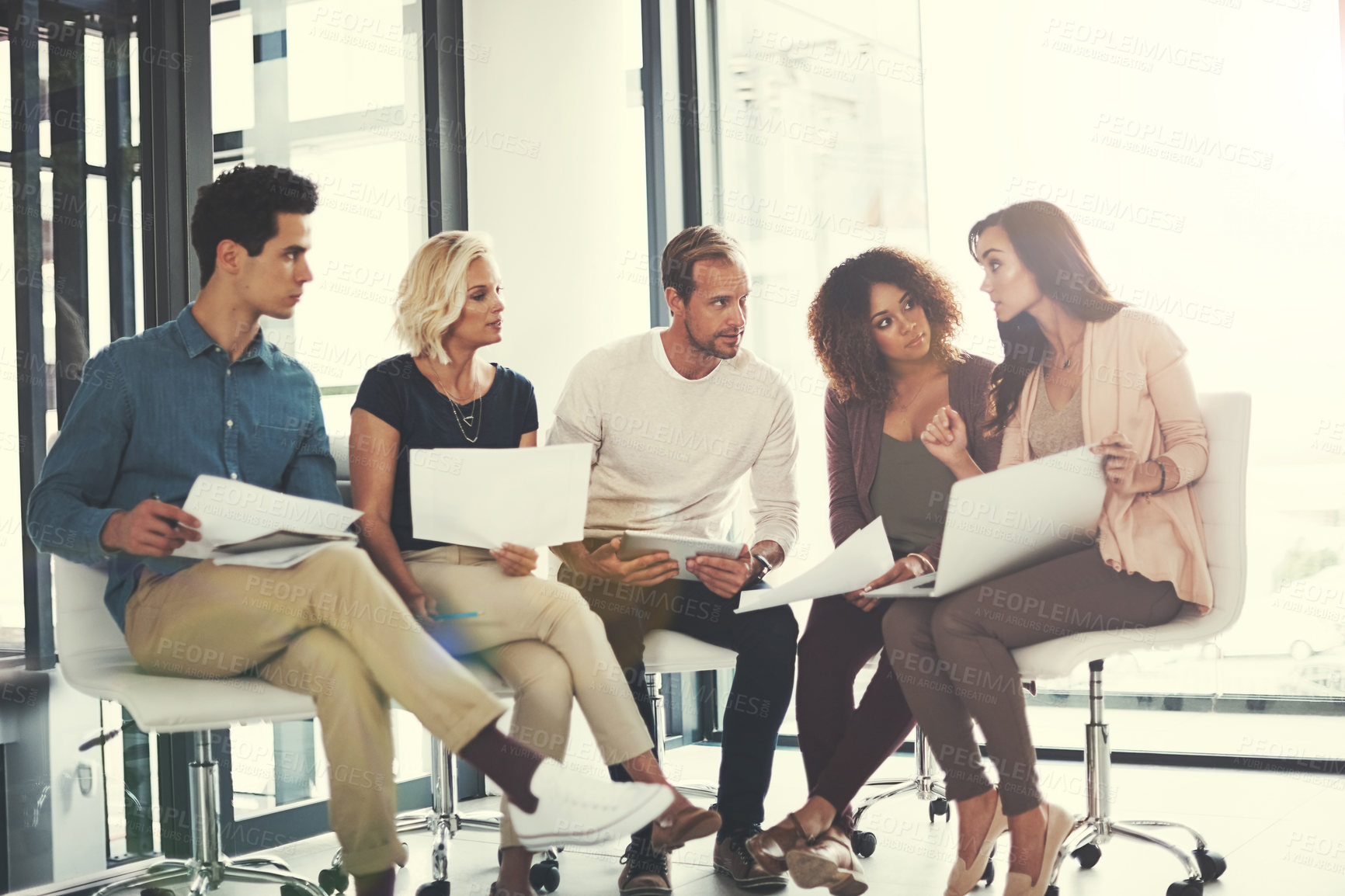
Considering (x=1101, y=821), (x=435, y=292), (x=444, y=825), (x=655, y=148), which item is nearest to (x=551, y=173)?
(x=655, y=148)

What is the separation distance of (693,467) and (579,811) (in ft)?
2.86

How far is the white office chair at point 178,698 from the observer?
1.83 m

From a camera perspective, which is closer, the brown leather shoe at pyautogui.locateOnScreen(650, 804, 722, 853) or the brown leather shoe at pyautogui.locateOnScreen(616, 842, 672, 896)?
the brown leather shoe at pyautogui.locateOnScreen(650, 804, 722, 853)

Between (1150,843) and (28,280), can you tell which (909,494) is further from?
(28,280)

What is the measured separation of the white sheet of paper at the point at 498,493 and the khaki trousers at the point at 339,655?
0.58ft

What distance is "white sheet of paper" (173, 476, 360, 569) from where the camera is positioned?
1.75 metres

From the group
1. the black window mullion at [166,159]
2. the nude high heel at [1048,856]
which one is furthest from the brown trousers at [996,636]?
the black window mullion at [166,159]

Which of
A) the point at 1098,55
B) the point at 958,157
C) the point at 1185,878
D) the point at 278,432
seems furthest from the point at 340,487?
the point at 1098,55

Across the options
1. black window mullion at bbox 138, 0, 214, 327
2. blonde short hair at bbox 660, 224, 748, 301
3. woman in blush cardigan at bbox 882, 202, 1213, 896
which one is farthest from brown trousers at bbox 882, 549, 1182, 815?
black window mullion at bbox 138, 0, 214, 327

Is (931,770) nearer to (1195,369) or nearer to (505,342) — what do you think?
(1195,369)

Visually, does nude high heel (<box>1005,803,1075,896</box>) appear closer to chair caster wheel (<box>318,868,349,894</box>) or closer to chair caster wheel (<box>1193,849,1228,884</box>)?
chair caster wheel (<box>1193,849,1228,884</box>)

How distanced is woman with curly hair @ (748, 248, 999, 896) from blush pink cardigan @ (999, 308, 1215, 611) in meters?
0.30

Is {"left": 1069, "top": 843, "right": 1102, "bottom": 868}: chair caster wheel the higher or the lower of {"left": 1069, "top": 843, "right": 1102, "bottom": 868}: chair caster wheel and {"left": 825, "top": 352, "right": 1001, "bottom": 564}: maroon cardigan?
the lower

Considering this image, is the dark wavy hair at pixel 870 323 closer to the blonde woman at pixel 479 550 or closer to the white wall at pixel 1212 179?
the white wall at pixel 1212 179
